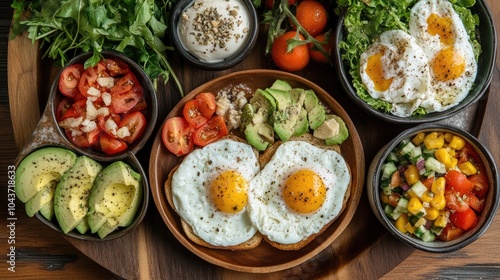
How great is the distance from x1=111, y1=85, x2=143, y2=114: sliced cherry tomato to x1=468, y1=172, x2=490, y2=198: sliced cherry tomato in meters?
2.51

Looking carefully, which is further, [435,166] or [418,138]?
[418,138]

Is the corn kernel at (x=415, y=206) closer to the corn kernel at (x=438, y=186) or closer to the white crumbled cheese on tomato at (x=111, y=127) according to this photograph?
the corn kernel at (x=438, y=186)

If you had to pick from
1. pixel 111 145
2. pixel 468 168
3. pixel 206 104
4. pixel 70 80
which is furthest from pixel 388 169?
pixel 70 80

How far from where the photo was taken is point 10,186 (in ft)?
14.9

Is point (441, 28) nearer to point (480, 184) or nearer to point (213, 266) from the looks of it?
point (480, 184)

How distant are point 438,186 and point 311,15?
1565mm

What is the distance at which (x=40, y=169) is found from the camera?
4.03 meters

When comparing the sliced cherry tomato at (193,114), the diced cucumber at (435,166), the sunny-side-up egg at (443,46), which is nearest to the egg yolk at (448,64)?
the sunny-side-up egg at (443,46)

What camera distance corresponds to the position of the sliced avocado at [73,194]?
4.02m

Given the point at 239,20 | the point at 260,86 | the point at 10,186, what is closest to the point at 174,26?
the point at 239,20

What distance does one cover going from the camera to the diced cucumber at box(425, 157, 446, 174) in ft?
13.4

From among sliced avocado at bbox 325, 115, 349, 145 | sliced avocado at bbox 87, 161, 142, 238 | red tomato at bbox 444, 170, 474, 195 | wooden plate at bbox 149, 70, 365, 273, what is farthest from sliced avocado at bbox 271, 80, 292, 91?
red tomato at bbox 444, 170, 474, 195

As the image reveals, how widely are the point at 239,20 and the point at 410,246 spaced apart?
209 cm

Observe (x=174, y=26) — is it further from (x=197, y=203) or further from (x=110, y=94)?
(x=197, y=203)
